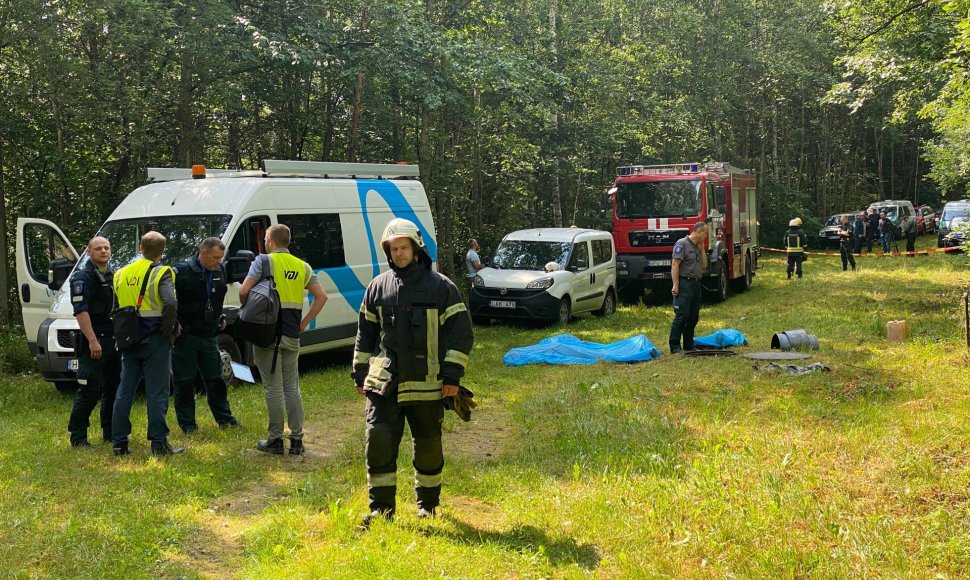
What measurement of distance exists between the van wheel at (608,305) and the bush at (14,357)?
10.1 m

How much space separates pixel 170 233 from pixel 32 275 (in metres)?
2.11

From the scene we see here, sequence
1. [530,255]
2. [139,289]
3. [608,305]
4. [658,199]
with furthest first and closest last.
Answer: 1. [658,199]
2. [608,305]
3. [530,255]
4. [139,289]

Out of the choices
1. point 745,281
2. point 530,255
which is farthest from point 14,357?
point 745,281

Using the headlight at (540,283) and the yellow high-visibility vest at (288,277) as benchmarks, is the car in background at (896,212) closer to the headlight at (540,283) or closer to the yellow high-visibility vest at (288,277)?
the headlight at (540,283)

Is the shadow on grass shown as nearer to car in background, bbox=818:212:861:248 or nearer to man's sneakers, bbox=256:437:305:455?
man's sneakers, bbox=256:437:305:455

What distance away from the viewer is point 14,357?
1174cm

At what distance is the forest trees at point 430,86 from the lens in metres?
13.5

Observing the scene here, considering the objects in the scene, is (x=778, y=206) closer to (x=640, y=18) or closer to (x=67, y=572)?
(x=640, y=18)

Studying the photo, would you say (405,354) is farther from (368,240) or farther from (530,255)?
(530,255)

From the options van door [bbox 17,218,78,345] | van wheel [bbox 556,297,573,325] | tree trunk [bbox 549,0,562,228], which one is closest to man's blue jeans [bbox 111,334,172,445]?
van door [bbox 17,218,78,345]

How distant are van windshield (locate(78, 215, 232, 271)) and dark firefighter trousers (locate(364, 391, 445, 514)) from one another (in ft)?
17.1

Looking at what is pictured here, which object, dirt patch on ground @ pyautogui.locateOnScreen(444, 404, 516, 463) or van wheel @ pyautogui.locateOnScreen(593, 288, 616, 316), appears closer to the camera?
dirt patch on ground @ pyautogui.locateOnScreen(444, 404, 516, 463)

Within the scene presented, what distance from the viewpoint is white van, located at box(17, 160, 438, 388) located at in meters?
9.60

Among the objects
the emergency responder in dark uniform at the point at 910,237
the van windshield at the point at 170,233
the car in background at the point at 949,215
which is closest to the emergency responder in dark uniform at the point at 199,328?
the van windshield at the point at 170,233
